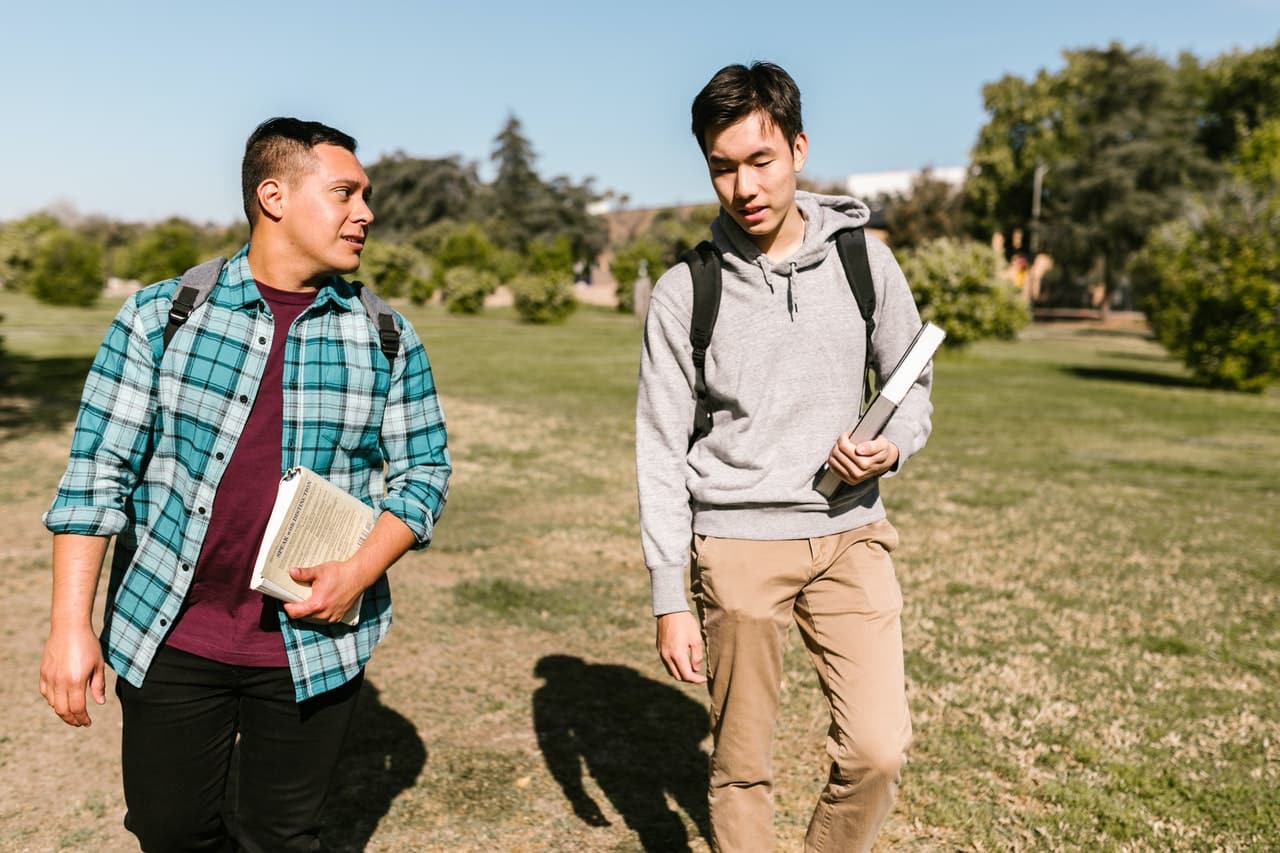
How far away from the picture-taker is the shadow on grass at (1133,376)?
76.5 ft

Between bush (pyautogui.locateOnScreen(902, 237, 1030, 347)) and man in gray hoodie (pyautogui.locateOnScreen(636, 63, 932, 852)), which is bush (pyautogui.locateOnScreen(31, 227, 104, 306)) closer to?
bush (pyautogui.locateOnScreen(902, 237, 1030, 347))

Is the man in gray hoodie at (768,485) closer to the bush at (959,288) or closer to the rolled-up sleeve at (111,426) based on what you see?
the rolled-up sleeve at (111,426)

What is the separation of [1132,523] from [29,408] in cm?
1367

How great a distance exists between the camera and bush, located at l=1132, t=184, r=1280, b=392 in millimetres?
20406

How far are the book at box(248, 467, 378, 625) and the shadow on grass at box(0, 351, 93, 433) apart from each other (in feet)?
40.1

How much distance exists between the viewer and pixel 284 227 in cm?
238

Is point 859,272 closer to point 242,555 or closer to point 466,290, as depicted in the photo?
point 242,555

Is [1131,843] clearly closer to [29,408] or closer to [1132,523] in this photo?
[1132,523]

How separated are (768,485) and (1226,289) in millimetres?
21458

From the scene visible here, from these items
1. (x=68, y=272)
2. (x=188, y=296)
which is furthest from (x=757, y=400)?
(x=68, y=272)

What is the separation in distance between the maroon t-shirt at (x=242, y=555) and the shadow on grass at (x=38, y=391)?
12073 millimetres

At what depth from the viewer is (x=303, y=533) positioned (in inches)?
88.7

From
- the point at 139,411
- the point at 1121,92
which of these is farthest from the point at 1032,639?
the point at 1121,92

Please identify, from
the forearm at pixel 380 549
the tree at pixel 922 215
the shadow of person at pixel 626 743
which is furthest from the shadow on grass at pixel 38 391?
the tree at pixel 922 215
